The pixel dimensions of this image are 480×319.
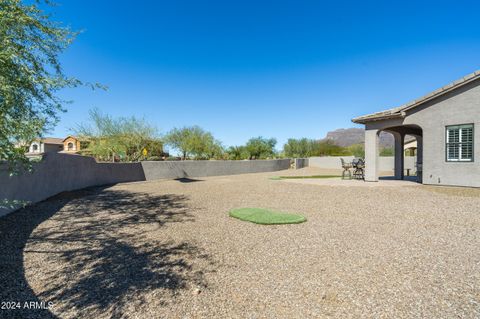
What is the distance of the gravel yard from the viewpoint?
2627 millimetres

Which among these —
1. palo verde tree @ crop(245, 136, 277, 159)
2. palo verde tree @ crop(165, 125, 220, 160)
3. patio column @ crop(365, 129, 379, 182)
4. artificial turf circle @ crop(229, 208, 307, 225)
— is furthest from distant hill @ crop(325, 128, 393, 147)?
artificial turf circle @ crop(229, 208, 307, 225)

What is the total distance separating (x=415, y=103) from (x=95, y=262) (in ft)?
46.2

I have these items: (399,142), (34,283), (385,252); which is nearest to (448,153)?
(399,142)

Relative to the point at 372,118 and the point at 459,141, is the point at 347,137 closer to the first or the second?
the point at 372,118

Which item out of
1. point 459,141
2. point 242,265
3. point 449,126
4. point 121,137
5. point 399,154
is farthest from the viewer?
point 121,137

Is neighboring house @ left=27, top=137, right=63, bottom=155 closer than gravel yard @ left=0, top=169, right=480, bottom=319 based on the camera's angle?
No

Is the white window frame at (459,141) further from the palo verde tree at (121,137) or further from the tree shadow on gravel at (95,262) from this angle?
the palo verde tree at (121,137)

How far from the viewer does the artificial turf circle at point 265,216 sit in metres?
5.97

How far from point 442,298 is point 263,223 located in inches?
139

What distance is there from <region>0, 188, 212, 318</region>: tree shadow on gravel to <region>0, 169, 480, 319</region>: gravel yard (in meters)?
0.02

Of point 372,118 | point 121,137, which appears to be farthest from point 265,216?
point 121,137

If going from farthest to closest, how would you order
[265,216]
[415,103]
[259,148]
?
[259,148]
[415,103]
[265,216]

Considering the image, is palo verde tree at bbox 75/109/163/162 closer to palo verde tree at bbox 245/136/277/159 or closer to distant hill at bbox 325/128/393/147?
palo verde tree at bbox 245/136/277/159

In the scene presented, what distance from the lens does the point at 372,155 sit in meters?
13.9
